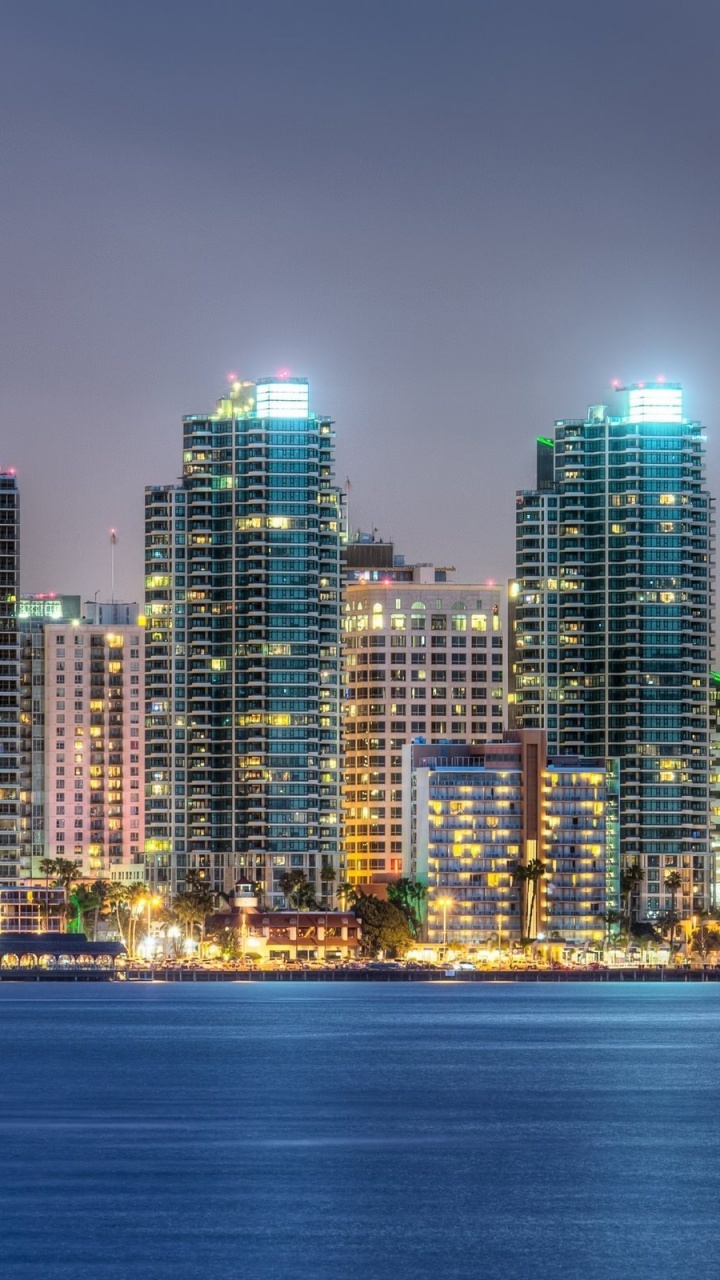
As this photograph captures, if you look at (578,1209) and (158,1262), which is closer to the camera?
(158,1262)

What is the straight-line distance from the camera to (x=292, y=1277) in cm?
8625

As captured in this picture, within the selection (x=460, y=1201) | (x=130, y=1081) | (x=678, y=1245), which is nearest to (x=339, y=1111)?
(x=130, y=1081)

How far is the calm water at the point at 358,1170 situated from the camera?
89.9 m

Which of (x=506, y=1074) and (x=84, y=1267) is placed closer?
(x=84, y=1267)

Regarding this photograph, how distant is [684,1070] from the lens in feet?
542

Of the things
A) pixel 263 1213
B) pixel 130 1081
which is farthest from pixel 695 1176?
pixel 130 1081

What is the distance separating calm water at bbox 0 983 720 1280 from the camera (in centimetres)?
8988

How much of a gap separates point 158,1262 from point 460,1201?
16463 mm

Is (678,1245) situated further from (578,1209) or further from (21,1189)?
(21,1189)

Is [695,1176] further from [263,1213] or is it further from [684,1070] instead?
[684,1070]

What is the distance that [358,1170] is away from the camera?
4321 inches

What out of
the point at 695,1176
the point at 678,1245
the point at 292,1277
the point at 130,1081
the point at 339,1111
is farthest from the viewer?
the point at 130,1081

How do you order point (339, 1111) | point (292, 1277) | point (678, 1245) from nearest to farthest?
point (292, 1277), point (678, 1245), point (339, 1111)

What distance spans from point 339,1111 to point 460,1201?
34.3 metres
